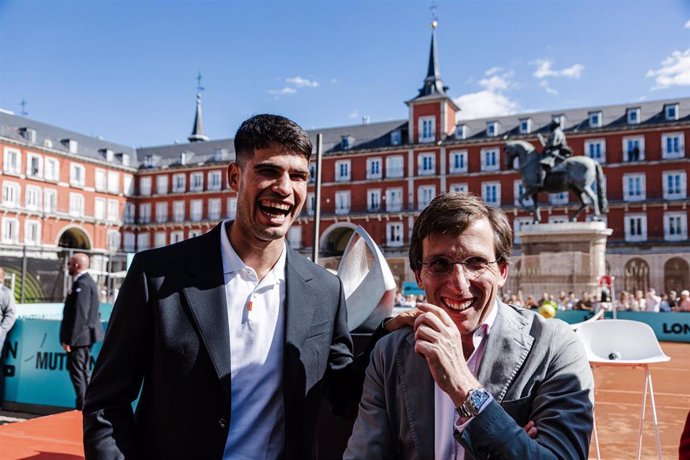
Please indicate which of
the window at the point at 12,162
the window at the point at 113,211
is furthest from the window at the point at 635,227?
the window at the point at 12,162

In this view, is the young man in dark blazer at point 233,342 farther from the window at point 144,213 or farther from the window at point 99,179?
the window at point 144,213

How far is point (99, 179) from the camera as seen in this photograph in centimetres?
5022

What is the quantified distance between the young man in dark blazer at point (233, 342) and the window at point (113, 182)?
176 ft

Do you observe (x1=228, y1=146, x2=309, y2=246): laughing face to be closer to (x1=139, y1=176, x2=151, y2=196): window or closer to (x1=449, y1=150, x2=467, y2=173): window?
(x1=449, y1=150, x2=467, y2=173): window

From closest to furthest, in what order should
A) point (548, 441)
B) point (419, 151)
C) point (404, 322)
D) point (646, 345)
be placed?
point (548, 441) → point (404, 322) → point (646, 345) → point (419, 151)

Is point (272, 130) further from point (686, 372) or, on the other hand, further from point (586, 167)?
point (586, 167)

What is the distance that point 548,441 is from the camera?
1.47 meters

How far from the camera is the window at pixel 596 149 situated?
38.8 metres

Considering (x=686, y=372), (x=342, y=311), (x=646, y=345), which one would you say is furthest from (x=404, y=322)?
(x=686, y=372)

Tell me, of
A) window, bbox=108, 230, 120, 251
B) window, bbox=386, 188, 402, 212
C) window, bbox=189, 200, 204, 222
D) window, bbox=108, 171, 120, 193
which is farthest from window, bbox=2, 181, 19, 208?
window, bbox=386, 188, 402, 212

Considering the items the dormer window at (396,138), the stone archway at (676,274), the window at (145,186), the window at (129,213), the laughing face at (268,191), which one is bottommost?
the stone archway at (676,274)

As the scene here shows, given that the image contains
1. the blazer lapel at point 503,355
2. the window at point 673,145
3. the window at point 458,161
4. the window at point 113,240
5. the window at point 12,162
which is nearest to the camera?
the blazer lapel at point 503,355

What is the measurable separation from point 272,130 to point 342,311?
795mm

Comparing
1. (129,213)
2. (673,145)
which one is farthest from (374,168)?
(129,213)
